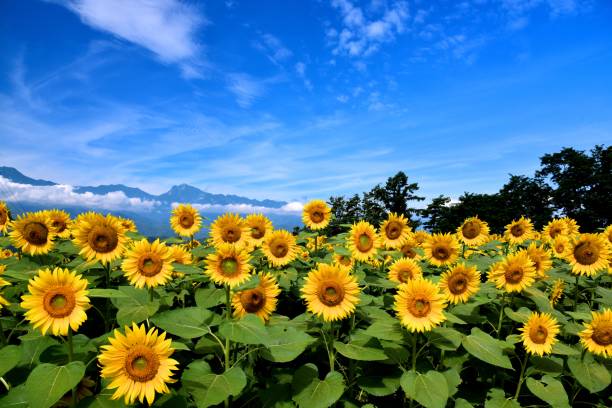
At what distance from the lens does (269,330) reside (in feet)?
11.0

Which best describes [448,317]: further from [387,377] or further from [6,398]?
[6,398]

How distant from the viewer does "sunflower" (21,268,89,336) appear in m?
3.01

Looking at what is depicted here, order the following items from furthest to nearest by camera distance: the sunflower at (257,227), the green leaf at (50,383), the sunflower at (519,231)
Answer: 1. the sunflower at (519,231)
2. the sunflower at (257,227)
3. the green leaf at (50,383)

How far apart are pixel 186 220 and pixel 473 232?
624 centimetres

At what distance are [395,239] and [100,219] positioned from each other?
15.9 feet

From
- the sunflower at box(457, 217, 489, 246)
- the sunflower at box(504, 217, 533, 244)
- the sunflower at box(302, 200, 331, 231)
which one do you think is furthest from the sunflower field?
the sunflower at box(504, 217, 533, 244)

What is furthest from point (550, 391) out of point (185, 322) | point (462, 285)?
point (185, 322)

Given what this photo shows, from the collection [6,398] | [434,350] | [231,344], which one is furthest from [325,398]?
[6,398]

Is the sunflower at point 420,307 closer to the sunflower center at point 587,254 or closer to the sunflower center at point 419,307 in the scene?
the sunflower center at point 419,307

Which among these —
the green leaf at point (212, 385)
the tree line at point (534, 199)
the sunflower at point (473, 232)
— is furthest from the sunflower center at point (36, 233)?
the tree line at point (534, 199)

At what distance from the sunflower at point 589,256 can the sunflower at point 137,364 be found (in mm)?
6255

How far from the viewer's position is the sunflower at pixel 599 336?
3988 millimetres

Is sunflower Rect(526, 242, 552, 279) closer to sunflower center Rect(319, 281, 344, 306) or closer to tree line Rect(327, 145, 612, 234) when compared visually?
sunflower center Rect(319, 281, 344, 306)

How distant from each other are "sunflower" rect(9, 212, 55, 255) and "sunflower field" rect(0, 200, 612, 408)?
0.06 feet
